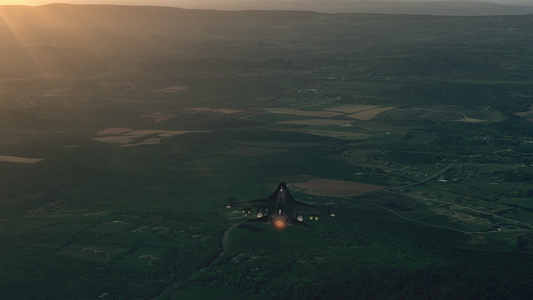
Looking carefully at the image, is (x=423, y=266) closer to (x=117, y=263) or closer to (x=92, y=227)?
(x=117, y=263)

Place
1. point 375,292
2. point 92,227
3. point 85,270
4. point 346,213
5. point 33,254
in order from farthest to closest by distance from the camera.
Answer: point 346,213 → point 92,227 → point 33,254 → point 85,270 → point 375,292

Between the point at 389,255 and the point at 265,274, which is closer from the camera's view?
the point at 265,274

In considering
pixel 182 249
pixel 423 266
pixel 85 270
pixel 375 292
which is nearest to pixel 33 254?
pixel 85 270

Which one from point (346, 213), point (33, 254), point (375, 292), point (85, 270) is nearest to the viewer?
point (375, 292)

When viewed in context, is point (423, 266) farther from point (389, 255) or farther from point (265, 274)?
point (265, 274)

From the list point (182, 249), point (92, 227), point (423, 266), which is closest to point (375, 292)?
point (423, 266)

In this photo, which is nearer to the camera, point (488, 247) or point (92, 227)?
point (488, 247)

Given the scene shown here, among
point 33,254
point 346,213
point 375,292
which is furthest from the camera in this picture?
point 346,213
